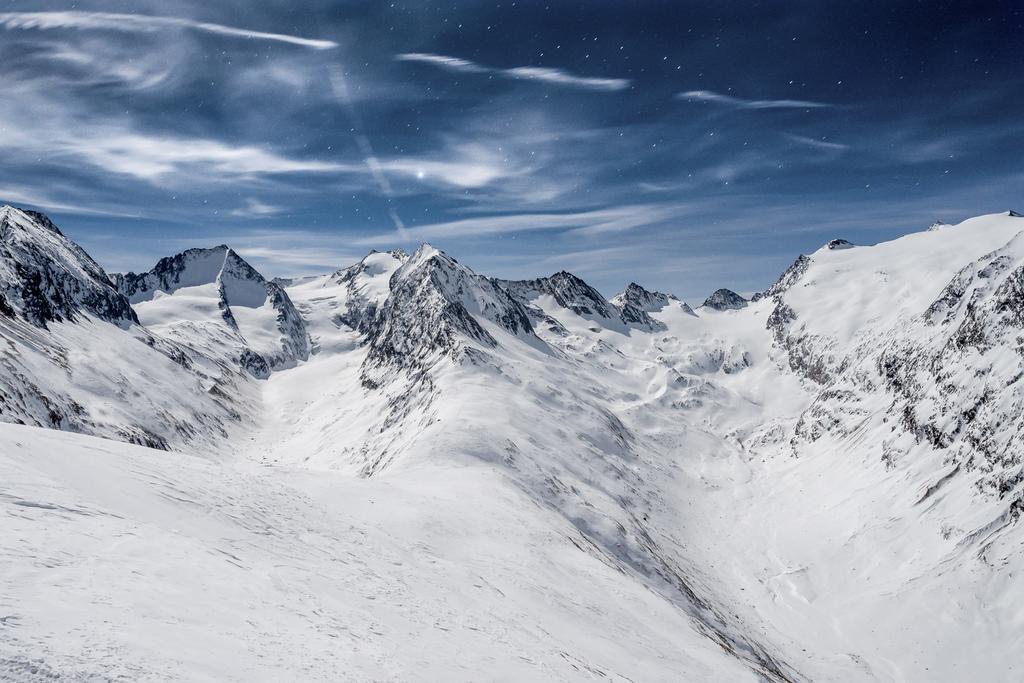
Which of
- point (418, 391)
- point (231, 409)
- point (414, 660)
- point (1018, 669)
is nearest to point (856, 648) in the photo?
point (1018, 669)

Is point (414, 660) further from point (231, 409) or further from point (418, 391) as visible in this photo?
point (231, 409)

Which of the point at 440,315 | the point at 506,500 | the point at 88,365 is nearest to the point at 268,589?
the point at 506,500

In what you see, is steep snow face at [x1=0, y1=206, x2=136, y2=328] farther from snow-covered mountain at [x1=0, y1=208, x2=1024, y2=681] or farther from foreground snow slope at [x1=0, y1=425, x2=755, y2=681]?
foreground snow slope at [x1=0, y1=425, x2=755, y2=681]

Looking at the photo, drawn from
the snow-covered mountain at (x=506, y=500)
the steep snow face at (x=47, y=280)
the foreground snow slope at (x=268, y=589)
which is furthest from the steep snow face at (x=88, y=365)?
the foreground snow slope at (x=268, y=589)

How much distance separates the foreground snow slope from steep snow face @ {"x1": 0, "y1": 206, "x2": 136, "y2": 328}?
9567cm

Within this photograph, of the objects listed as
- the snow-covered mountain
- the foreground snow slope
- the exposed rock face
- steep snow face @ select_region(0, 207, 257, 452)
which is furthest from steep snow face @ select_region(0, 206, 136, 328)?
the foreground snow slope

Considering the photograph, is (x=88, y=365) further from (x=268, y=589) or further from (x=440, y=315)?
(x=268, y=589)

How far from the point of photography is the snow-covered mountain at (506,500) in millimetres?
A: 13414

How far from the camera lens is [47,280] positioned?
114 metres

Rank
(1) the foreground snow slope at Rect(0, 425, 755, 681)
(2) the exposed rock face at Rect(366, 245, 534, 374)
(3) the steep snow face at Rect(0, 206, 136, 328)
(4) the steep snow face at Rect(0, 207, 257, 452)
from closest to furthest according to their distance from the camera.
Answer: (1) the foreground snow slope at Rect(0, 425, 755, 681)
(4) the steep snow face at Rect(0, 207, 257, 452)
(3) the steep snow face at Rect(0, 206, 136, 328)
(2) the exposed rock face at Rect(366, 245, 534, 374)

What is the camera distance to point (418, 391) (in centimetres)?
10625

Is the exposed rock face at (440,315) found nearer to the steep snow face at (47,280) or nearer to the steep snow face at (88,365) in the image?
the steep snow face at (88,365)

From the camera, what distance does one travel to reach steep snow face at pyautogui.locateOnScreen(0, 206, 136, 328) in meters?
98.8

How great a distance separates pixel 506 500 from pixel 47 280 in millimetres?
125376
